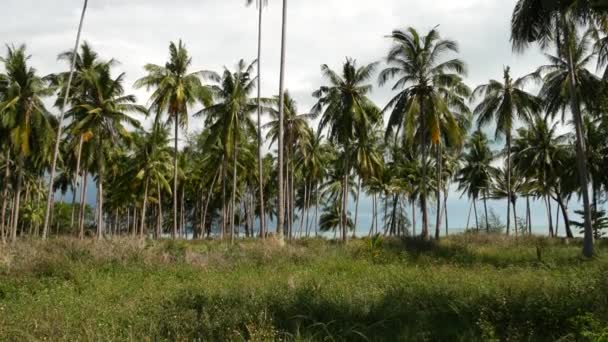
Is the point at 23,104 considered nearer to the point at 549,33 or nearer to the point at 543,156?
the point at 549,33

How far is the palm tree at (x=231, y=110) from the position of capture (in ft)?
94.5

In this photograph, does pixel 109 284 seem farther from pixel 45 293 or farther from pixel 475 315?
pixel 475 315

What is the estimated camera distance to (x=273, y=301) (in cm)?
880

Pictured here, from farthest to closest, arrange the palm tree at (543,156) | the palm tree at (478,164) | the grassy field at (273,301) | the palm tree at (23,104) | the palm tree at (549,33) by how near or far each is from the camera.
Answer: the palm tree at (478,164) → the palm tree at (543,156) → the palm tree at (23,104) → the palm tree at (549,33) → the grassy field at (273,301)

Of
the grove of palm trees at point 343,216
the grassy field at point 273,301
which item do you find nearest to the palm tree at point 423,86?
the grove of palm trees at point 343,216

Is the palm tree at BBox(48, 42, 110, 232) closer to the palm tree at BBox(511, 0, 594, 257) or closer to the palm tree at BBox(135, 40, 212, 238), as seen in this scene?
the palm tree at BBox(135, 40, 212, 238)

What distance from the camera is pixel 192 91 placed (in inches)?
1198

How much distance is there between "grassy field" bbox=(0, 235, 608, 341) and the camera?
705 centimetres

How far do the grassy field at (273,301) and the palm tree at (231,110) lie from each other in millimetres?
13910

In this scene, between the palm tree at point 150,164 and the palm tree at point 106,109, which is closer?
the palm tree at point 106,109

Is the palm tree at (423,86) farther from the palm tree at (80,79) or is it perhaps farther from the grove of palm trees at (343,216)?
the palm tree at (80,79)

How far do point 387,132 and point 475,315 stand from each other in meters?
19.6

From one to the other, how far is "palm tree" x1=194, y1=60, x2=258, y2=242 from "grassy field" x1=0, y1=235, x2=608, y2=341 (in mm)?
13910

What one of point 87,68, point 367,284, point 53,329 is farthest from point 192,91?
point 53,329
